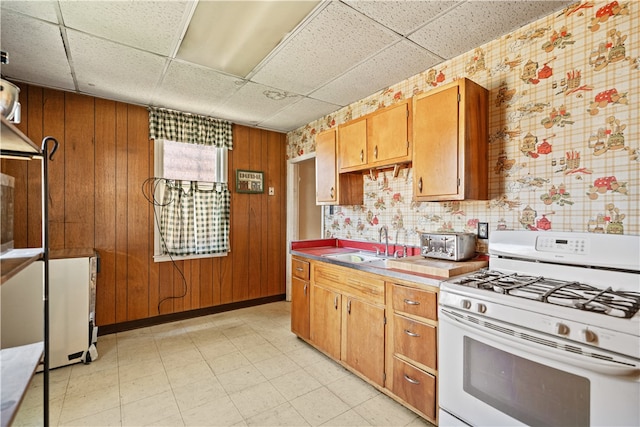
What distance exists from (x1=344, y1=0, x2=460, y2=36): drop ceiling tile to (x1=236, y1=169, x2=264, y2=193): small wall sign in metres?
2.69

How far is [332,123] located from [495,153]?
199 cm

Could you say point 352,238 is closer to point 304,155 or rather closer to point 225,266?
point 304,155

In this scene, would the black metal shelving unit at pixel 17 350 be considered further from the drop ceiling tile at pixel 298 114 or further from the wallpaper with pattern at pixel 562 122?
the wallpaper with pattern at pixel 562 122

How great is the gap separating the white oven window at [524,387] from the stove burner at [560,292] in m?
0.29

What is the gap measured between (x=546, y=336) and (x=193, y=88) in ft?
10.6

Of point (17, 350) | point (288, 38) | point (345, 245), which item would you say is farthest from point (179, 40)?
point (345, 245)

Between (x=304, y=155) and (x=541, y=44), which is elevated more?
(x=541, y=44)

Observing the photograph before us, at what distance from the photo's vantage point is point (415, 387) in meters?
1.91

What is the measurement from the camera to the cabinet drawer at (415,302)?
1.81m

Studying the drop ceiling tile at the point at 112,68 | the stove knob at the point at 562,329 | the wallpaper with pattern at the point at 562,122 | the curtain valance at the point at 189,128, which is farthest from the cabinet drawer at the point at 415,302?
the curtain valance at the point at 189,128

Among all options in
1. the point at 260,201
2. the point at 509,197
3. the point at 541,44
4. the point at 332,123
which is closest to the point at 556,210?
the point at 509,197

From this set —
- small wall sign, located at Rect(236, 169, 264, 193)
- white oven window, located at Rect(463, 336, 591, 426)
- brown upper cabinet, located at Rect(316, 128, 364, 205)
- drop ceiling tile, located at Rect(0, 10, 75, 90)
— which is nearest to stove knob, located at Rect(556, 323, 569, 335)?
white oven window, located at Rect(463, 336, 591, 426)

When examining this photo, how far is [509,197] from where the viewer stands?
2.07 meters

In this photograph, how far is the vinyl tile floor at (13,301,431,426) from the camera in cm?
194
